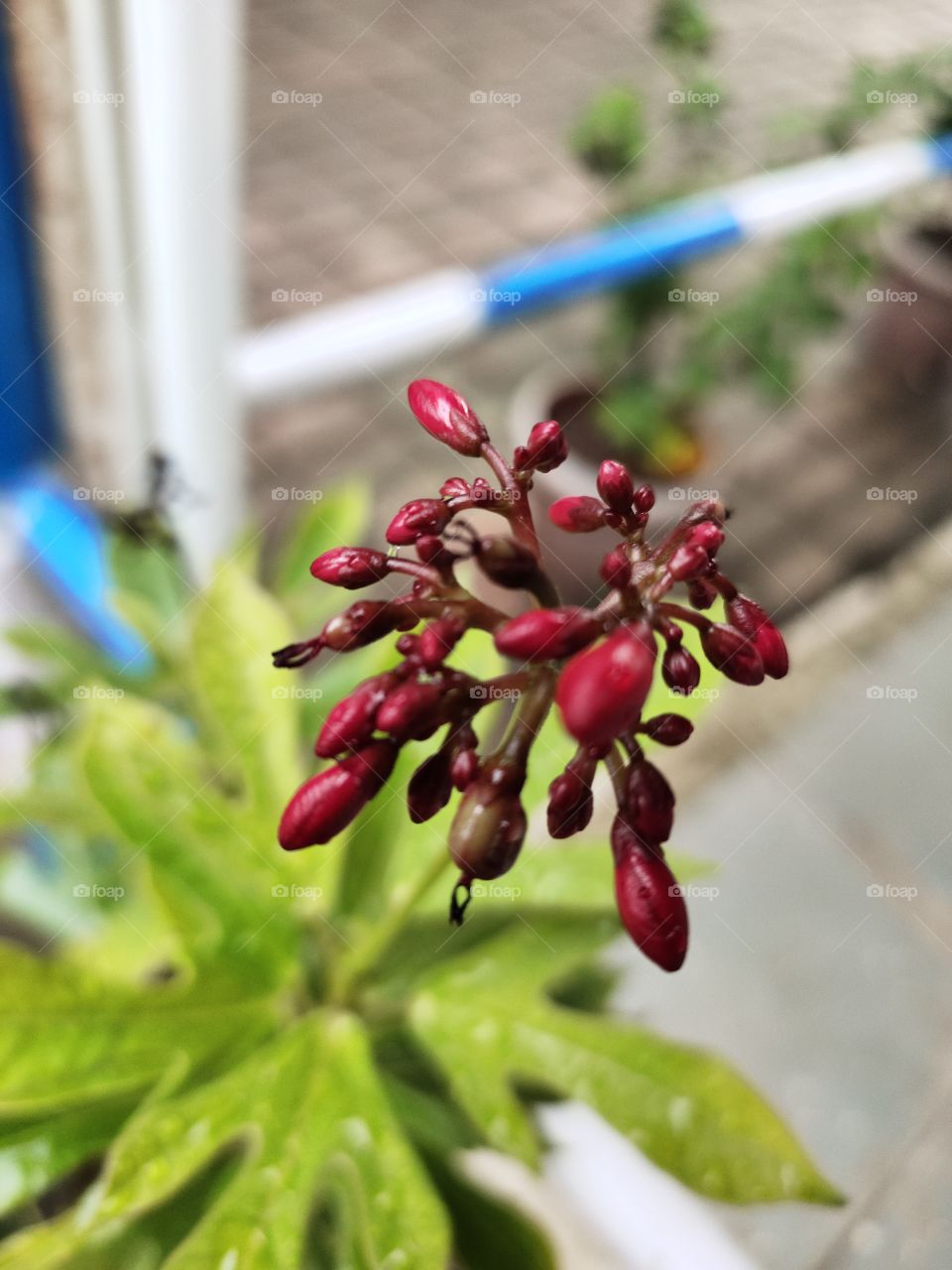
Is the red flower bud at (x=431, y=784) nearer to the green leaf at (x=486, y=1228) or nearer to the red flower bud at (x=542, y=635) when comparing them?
the red flower bud at (x=542, y=635)

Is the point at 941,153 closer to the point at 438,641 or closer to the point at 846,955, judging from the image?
the point at 846,955

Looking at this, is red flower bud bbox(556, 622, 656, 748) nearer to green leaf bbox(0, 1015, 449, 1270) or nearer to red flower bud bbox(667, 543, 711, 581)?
red flower bud bbox(667, 543, 711, 581)

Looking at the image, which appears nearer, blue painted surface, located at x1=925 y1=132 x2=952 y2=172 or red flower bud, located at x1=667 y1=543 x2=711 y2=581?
red flower bud, located at x1=667 y1=543 x2=711 y2=581

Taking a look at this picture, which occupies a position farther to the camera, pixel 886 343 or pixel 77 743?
pixel 886 343

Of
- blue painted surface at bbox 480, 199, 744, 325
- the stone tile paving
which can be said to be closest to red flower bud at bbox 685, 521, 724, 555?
the stone tile paving

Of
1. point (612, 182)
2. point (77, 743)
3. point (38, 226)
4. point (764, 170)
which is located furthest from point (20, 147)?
point (764, 170)

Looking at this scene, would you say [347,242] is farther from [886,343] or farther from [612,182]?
[886,343]

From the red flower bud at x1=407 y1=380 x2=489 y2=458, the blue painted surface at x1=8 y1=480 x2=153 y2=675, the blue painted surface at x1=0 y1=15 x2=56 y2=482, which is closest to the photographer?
the red flower bud at x1=407 y1=380 x2=489 y2=458

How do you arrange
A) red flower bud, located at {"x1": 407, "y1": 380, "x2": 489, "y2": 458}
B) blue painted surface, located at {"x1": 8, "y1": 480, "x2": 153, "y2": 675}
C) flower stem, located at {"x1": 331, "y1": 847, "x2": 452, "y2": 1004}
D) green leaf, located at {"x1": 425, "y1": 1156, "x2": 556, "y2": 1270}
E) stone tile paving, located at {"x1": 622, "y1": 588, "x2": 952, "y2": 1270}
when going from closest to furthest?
red flower bud, located at {"x1": 407, "y1": 380, "x2": 489, "y2": 458}
flower stem, located at {"x1": 331, "y1": 847, "x2": 452, "y2": 1004}
green leaf, located at {"x1": 425, "y1": 1156, "x2": 556, "y2": 1270}
stone tile paving, located at {"x1": 622, "y1": 588, "x2": 952, "y2": 1270}
blue painted surface, located at {"x1": 8, "y1": 480, "x2": 153, "y2": 675}
